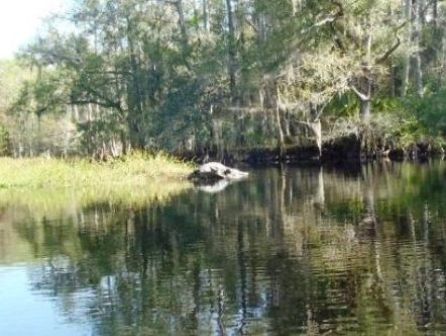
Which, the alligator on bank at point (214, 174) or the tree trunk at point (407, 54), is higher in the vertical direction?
the tree trunk at point (407, 54)

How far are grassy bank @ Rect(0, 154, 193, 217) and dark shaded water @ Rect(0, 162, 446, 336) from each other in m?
5.11

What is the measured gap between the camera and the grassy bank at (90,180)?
26.8m

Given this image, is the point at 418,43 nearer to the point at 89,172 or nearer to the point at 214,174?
the point at 214,174

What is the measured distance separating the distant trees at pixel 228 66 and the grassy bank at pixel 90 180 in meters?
6.48

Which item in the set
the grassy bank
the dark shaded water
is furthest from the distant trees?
the dark shaded water

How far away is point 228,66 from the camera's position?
140 feet

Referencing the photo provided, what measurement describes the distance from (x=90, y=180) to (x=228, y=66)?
12.5m

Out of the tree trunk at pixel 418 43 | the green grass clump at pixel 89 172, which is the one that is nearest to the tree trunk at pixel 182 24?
the green grass clump at pixel 89 172

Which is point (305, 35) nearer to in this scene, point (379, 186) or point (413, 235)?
point (379, 186)

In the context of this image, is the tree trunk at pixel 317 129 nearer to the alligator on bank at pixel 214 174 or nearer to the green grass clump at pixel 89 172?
the alligator on bank at pixel 214 174

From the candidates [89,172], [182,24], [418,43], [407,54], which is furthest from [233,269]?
[182,24]

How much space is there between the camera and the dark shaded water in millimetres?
8805

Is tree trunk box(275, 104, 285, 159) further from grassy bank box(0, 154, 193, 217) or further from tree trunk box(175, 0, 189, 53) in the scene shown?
tree trunk box(175, 0, 189, 53)

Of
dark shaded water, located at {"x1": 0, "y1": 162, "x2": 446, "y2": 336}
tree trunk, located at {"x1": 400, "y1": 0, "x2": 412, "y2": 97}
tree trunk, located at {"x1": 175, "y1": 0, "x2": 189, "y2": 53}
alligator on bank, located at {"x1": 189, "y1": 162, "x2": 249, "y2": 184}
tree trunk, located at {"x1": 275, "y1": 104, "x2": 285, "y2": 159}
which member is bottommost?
dark shaded water, located at {"x1": 0, "y1": 162, "x2": 446, "y2": 336}
